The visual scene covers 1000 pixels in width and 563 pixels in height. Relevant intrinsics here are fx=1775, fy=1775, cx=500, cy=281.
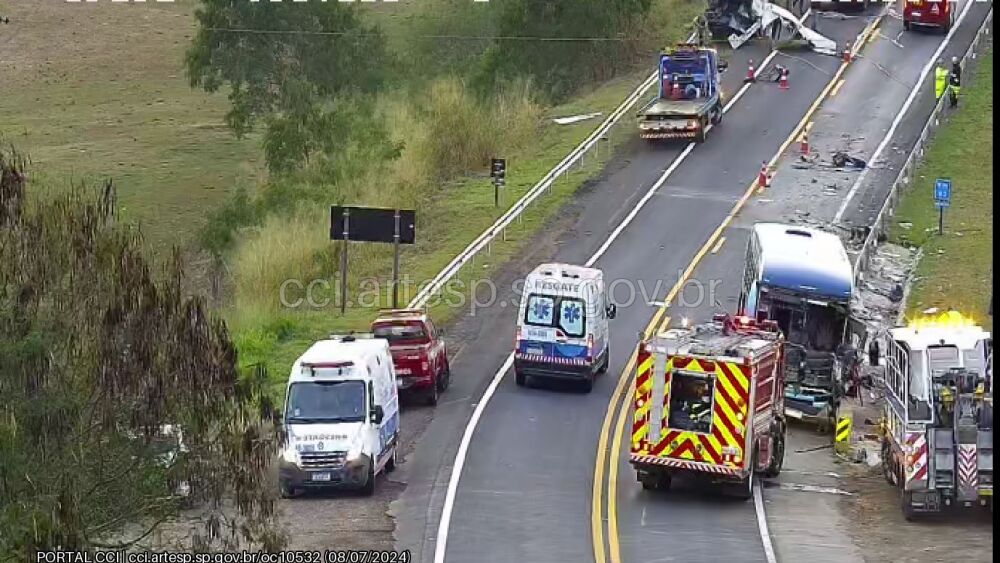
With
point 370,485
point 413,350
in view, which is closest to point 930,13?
point 413,350

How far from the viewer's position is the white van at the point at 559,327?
33719 mm

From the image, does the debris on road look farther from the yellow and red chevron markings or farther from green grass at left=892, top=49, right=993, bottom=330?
the yellow and red chevron markings

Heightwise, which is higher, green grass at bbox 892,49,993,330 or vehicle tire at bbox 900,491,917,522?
green grass at bbox 892,49,993,330

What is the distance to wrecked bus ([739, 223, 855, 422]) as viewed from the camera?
32.8m

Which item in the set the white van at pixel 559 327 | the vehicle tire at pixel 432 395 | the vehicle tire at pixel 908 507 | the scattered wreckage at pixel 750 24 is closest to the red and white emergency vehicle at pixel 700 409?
the vehicle tire at pixel 908 507

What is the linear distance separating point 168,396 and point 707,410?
1255 centimetres

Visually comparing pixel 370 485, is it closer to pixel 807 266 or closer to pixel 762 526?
pixel 762 526

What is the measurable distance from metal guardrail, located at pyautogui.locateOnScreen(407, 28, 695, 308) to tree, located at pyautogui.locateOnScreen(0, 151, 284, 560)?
896 inches

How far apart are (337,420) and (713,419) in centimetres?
588

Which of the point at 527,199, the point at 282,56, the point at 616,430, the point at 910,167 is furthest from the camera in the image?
the point at 282,56

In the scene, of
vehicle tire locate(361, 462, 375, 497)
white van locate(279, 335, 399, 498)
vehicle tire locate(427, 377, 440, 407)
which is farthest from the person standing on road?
vehicle tire locate(361, 462, 375, 497)

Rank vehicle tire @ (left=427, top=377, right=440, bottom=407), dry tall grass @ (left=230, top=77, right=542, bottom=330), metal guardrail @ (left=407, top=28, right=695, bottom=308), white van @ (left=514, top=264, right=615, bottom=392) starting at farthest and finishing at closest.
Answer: dry tall grass @ (left=230, top=77, right=542, bottom=330), metal guardrail @ (left=407, top=28, right=695, bottom=308), white van @ (left=514, top=264, right=615, bottom=392), vehicle tire @ (left=427, top=377, right=440, bottom=407)

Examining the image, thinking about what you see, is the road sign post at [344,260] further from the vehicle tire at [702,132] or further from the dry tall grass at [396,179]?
the vehicle tire at [702,132]

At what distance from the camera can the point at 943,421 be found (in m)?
26.5
